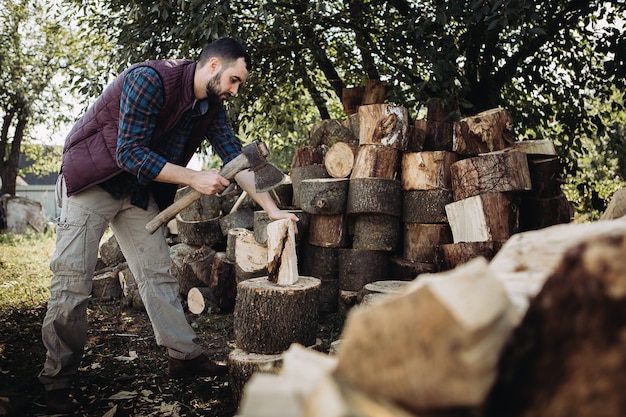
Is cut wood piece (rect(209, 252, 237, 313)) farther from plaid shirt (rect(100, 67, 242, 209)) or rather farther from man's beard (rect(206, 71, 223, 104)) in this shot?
man's beard (rect(206, 71, 223, 104))

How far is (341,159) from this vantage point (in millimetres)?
4789

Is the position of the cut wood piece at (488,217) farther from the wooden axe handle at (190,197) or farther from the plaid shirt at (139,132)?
the plaid shirt at (139,132)

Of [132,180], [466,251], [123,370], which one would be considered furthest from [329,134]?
[123,370]

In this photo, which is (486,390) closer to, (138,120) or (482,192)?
(138,120)

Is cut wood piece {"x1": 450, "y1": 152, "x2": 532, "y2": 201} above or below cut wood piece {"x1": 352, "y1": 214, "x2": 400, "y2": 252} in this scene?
above

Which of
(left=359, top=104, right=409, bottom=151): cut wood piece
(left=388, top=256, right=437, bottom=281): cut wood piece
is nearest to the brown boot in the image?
(left=388, top=256, right=437, bottom=281): cut wood piece

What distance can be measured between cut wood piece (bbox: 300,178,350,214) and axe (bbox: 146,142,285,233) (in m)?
1.40

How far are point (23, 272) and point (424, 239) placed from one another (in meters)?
5.90

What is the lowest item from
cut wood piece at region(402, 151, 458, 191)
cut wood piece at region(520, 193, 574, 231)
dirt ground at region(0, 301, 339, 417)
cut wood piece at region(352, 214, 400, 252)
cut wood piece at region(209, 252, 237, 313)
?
dirt ground at region(0, 301, 339, 417)

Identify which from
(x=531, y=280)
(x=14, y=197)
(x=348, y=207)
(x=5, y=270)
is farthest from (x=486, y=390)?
(x=14, y=197)

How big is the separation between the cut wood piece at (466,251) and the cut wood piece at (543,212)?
0.82 meters

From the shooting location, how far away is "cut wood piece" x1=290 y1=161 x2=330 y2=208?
503 cm

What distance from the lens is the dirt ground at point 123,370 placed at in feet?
9.39

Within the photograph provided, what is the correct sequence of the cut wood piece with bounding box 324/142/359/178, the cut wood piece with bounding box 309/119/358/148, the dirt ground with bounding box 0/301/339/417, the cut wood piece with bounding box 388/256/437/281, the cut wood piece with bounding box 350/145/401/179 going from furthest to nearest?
the cut wood piece with bounding box 309/119/358/148 → the cut wood piece with bounding box 324/142/359/178 → the cut wood piece with bounding box 350/145/401/179 → the cut wood piece with bounding box 388/256/437/281 → the dirt ground with bounding box 0/301/339/417
